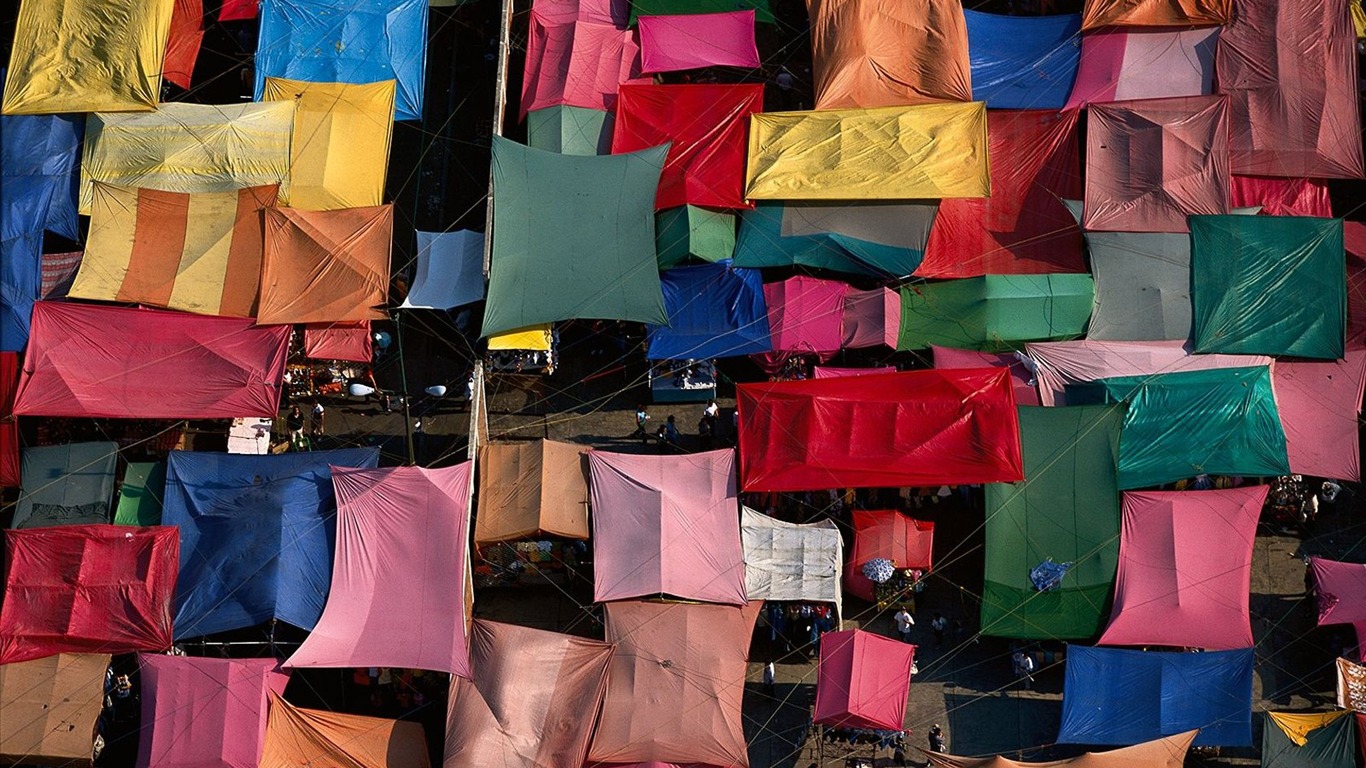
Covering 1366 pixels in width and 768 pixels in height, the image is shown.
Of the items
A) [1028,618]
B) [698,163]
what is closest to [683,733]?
[1028,618]

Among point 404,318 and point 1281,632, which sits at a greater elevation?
point 404,318

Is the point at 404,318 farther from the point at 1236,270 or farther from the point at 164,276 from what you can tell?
the point at 1236,270

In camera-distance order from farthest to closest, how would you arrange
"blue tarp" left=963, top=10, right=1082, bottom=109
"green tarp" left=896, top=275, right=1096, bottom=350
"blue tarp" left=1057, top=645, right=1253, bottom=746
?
"blue tarp" left=963, top=10, right=1082, bottom=109, "green tarp" left=896, top=275, right=1096, bottom=350, "blue tarp" left=1057, top=645, right=1253, bottom=746

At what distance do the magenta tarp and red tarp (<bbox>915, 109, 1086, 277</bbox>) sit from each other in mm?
20784

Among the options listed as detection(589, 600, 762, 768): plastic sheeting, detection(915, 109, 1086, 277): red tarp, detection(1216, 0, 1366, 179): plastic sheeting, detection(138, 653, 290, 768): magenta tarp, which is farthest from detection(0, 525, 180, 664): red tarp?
detection(1216, 0, 1366, 179): plastic sheeting

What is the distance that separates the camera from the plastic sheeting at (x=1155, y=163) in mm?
44031

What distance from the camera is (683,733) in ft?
122

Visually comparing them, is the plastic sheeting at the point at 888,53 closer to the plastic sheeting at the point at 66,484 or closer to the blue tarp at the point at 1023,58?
the blue tarp at the point at 1023,58

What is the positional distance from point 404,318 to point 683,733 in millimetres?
14950

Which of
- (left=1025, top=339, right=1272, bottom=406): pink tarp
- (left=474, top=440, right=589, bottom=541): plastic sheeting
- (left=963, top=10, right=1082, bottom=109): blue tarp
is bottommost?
(left=474, top=440, right=589, bottom=541): plastic sheeting

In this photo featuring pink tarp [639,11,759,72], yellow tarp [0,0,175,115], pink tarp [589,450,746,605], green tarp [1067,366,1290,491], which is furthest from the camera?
pink tarp [639,11,759,72]

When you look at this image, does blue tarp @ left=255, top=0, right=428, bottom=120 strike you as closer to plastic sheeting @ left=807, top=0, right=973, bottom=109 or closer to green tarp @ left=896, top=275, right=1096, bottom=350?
plastic sheeting @ left=807, top=0, right=973, bottom=109

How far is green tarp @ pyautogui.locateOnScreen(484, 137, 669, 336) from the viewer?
4184cm

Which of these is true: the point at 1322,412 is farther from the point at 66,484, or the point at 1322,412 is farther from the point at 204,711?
the point at 66,484
